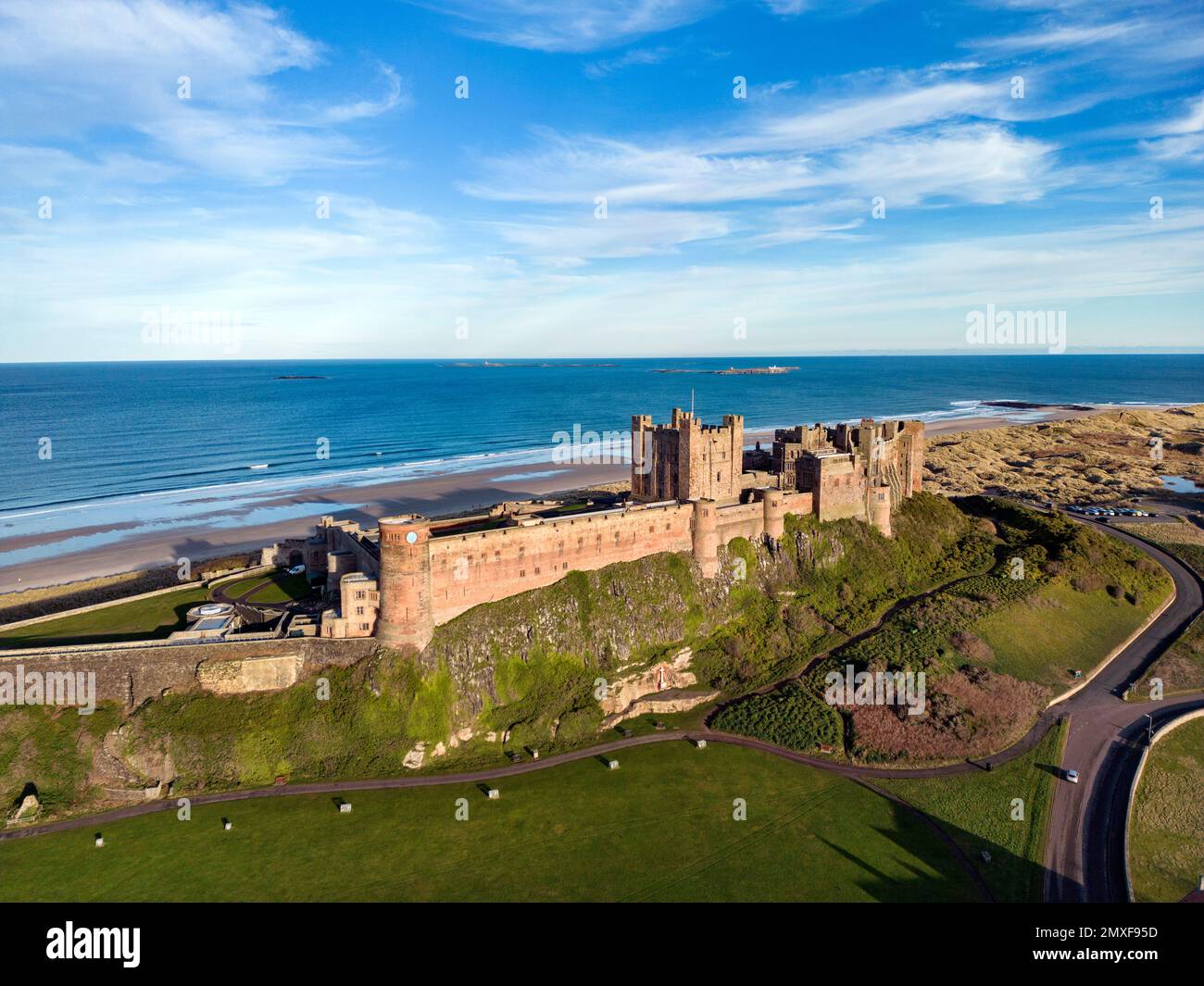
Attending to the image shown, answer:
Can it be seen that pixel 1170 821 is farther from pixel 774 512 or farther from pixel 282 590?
pixel 282 590

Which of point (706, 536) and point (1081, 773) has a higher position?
point (706, 536)

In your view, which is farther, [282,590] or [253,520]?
[253,520]

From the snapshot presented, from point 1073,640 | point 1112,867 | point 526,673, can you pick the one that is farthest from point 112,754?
point 1073,640

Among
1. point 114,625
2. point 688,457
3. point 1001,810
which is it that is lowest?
point 1001,810

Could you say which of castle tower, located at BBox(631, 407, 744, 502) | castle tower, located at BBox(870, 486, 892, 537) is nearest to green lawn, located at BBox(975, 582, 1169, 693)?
castle tower, located at BBox(870, 486, 892, 537)

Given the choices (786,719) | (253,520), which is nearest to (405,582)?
(786,719)

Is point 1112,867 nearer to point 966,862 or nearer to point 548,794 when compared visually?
point 966,862
